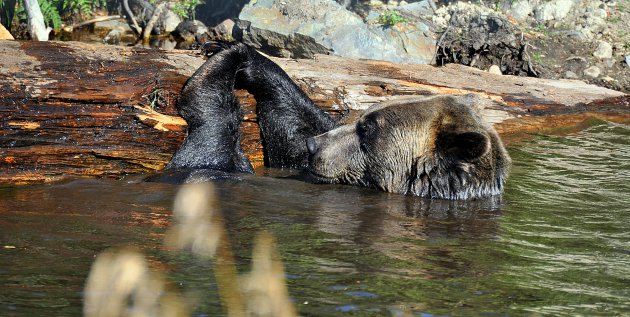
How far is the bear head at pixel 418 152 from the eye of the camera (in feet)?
23.2

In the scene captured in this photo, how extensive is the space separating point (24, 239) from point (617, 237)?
3.76 metres

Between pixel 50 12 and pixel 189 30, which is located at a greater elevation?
pixel 50 12

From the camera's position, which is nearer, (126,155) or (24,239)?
(24,239)

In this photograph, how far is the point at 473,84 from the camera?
9422mm

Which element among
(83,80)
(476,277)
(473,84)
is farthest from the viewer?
(473,84)

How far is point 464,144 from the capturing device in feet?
22.5

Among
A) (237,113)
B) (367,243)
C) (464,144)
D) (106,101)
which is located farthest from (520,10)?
(367,243)

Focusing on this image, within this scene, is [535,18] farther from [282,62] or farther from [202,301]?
[202,301]

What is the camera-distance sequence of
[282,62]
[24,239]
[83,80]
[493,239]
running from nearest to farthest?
[24,239]
[493,239]
[83,80]
[282,62]

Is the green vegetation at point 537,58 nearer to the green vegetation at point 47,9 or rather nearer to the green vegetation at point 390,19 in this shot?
the green vegetation at point 390,19

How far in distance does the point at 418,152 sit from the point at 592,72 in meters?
7.97

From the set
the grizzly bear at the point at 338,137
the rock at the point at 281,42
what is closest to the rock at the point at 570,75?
the rock at the point at 281,42

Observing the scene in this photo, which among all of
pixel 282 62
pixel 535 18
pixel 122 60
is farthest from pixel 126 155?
pixel 535 18

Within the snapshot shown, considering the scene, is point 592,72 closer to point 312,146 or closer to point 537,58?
point 537,58
